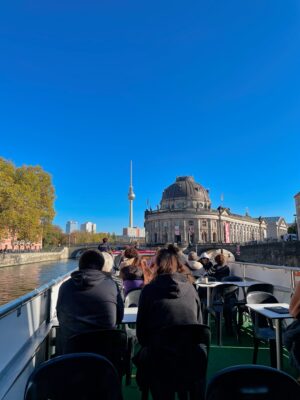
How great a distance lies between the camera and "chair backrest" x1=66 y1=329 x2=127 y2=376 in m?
2.72

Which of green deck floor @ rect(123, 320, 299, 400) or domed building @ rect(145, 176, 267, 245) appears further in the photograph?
domed building @ rect(145, 176, 267, 245)

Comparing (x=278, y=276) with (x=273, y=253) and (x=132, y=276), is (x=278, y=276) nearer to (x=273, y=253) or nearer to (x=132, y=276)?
(x=132, y=276)

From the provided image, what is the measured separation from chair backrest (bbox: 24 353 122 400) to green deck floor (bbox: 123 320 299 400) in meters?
2.51

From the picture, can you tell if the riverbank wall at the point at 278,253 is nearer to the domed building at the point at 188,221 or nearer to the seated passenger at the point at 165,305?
the domed building at the point at 188,221

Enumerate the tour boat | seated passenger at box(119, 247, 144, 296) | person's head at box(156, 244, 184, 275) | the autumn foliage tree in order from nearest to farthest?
the tour boat → person's head at box(156, 244, 184, 275) → seated passenger at box(119, 247, 144, 296) → the autumn foliage tree

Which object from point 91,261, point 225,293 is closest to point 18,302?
point 91,261

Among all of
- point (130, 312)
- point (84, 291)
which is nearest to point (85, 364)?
point (84, 291)

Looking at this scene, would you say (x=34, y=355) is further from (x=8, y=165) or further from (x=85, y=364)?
(x=8, y=165)

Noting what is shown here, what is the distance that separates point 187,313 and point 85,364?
4.57 feet

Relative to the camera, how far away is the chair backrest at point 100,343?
8.93 feet

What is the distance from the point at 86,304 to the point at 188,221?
9370 cm

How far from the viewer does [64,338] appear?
133 inches

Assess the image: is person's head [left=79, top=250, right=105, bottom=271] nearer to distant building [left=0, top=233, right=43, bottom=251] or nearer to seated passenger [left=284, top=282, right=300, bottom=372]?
seated passenger [left=284, top=282, right=300, bottom=372]

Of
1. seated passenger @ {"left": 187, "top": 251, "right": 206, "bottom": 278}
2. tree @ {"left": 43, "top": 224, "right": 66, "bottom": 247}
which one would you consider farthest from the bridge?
tree @ {"left": 43, "top": 224, "right": 66, "bottom": 247}
